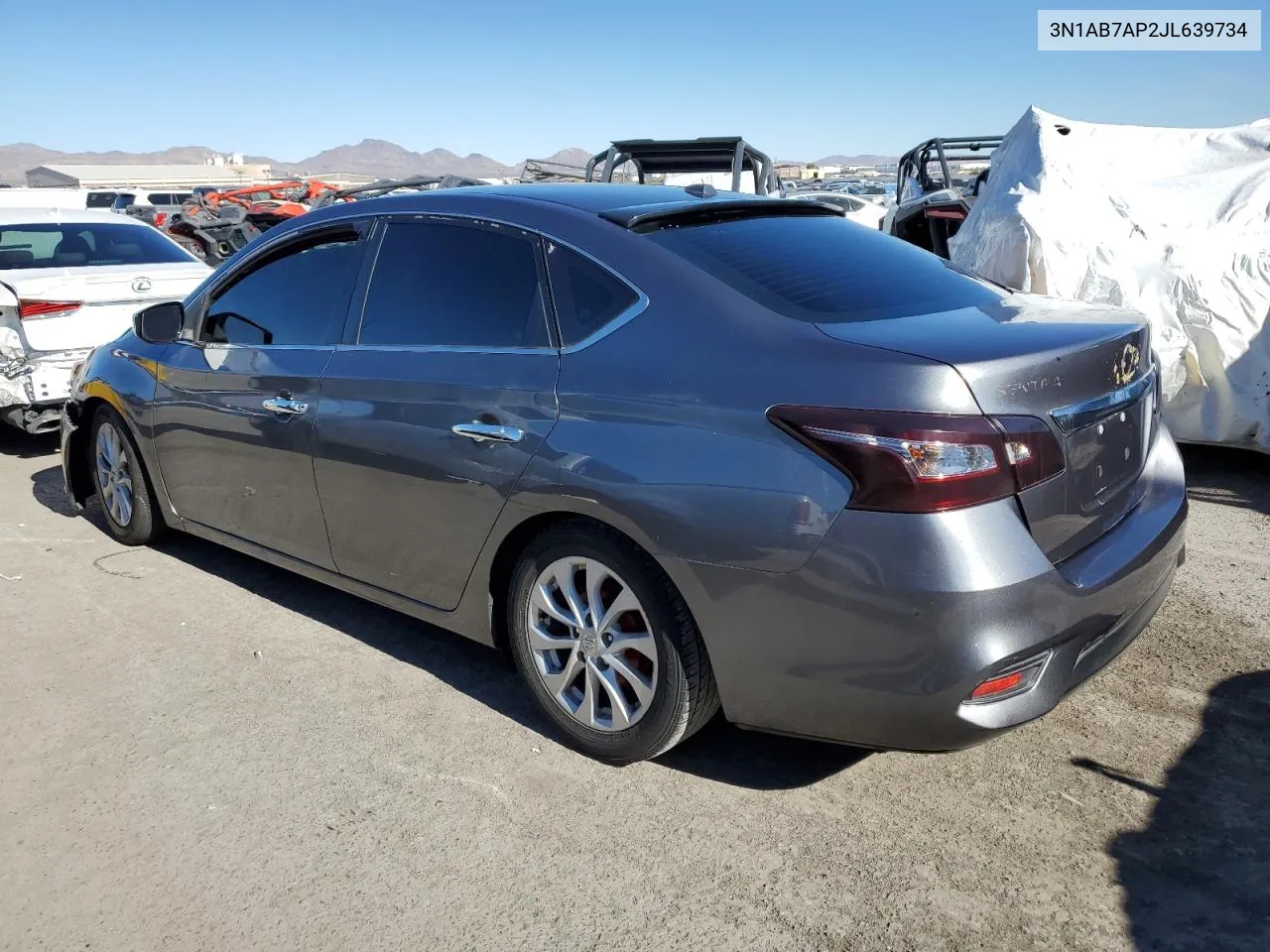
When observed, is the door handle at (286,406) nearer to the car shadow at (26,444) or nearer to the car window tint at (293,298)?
the car window tint at (293,298)

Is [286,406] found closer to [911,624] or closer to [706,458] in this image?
[706,458]

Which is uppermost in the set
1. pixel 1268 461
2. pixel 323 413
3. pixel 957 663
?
pixel 323 413

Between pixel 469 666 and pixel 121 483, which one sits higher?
pixel 121 483

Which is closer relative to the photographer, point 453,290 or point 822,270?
point 822,270

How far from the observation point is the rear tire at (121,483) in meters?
5.04

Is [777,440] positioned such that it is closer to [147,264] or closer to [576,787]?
[576,787]

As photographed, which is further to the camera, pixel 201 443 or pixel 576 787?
pixel 201 443

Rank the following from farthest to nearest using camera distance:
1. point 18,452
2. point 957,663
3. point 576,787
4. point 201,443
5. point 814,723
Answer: point 18,452 → point 201,443 → point 576,787 → point 814,723 → point 957,663

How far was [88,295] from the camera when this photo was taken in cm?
687

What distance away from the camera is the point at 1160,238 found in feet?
20.2

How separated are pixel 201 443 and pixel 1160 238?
5302 millimetres

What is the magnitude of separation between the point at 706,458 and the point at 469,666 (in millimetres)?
1630

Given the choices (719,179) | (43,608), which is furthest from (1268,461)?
(719,179)

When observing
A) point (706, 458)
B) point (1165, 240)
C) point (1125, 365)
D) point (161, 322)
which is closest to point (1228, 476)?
point (1165, 240)
